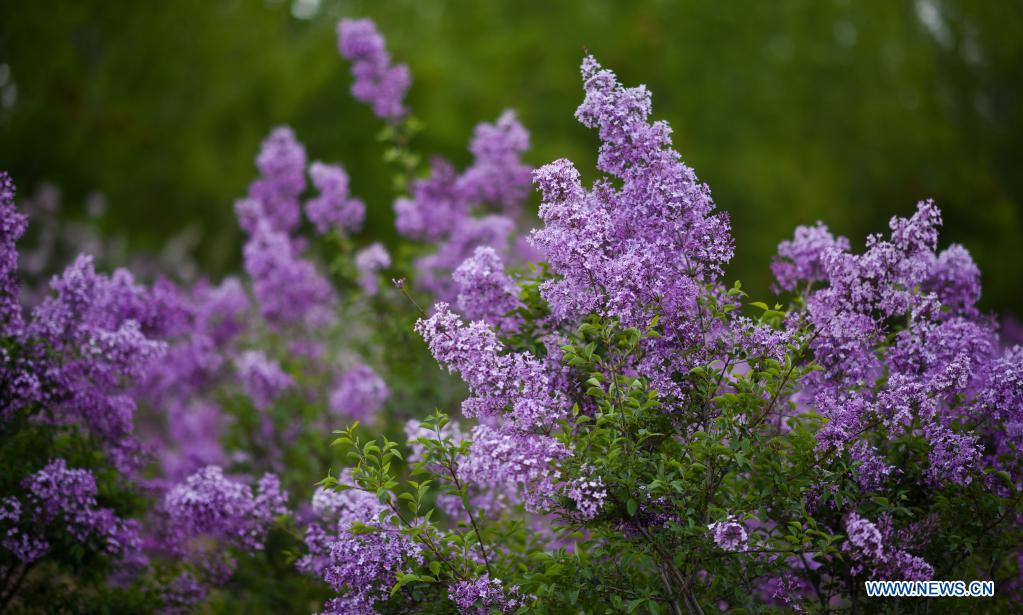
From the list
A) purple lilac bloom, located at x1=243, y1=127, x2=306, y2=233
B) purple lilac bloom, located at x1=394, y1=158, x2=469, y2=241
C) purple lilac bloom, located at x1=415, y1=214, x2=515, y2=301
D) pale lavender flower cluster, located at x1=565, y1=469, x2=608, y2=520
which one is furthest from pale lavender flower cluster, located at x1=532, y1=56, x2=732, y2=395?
purple lilac bloom, located at x1=243, y1=127, x2=306, y2=233

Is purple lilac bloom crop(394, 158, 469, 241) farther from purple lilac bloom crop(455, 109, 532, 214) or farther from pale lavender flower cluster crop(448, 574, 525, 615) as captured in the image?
pale lavender flower cluster crop(448, 574, 525, 615)

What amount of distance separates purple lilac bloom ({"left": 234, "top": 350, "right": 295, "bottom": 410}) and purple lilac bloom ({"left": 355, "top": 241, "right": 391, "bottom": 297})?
1.03m

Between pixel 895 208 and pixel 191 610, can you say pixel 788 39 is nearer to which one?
pixel 895 208

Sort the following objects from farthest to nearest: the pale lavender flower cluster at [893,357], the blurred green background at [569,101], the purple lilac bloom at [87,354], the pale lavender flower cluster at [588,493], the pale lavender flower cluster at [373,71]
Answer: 1. the blurred green background at [569,101]
2. the pale lavender flower cluster at [373,71]
3. the purple lilac bloom at [87,354]
4. the pale lavender flower cluster at [893,357]
5. the pale lavender flower cluster at [588,493]

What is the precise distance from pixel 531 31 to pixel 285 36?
6.32 meters

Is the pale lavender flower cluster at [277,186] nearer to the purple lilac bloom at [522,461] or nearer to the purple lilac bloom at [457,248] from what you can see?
the purple lilac bloom at [457,248]

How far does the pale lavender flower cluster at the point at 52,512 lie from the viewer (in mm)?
5211

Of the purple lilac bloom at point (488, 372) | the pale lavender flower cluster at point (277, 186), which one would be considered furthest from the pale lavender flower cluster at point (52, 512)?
the pale lavender flower cluster at point (277, 186)

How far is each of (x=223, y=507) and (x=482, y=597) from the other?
1802mm

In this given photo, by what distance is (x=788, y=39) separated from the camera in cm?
2111

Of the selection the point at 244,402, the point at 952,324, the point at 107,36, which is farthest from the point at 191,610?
the point at 107,36

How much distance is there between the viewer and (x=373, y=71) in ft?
26.3

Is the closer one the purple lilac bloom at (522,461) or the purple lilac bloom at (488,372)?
the purple lilac bloom at (522,461)

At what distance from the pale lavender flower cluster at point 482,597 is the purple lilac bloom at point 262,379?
408cm
